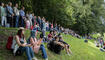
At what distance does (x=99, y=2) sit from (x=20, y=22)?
36.3 meters

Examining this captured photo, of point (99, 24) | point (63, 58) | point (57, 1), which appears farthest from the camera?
point (99, 24)

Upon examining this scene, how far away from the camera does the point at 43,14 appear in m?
27.0

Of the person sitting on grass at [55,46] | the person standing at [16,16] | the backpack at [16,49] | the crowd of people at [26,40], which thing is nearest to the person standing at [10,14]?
the crowd of people at [26,40]

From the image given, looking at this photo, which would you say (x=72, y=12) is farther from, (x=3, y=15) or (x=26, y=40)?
(x=26, y=40)

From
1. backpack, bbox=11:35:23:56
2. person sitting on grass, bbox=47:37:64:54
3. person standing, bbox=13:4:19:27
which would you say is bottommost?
person sitting on grass, bbox=47:37:64:54

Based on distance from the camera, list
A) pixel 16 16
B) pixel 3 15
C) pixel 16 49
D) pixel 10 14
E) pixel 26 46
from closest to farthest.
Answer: pixel 26 46, pixel 16 49, pixel 3 15, pixel 10 14, pixel 16 16

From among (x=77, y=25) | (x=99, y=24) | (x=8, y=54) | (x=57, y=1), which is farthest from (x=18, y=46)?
(x=99, y=24)

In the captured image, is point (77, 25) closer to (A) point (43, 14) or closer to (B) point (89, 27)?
(B) point (89, 27)

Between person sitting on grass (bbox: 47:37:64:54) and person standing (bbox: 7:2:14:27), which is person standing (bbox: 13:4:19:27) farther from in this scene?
person sitting on grass (bbox: 47:37:64:54)

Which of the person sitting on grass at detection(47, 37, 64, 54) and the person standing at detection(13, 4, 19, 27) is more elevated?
the person standing at detection(13, 4, 19, 27)

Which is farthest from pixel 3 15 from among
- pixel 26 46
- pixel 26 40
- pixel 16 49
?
pixel 26 46

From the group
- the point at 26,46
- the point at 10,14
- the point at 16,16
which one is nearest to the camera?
the point at 26,46

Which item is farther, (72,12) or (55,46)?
(72,12)

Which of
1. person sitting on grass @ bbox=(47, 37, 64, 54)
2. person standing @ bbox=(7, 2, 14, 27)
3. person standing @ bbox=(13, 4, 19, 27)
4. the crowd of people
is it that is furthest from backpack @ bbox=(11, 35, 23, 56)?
person standing @ bbox=(13, 4, 19, 27)
